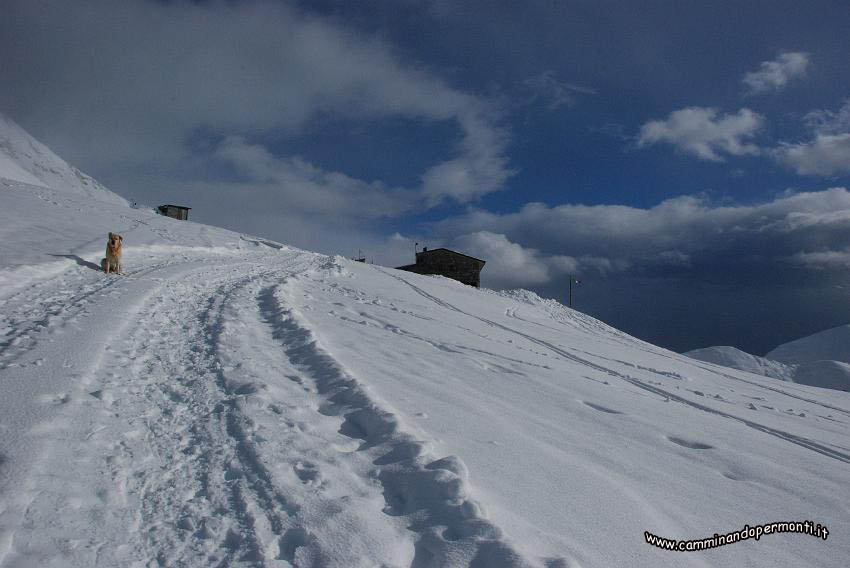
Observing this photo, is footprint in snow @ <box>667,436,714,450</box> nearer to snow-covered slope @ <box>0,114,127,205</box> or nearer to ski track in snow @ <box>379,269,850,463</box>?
ski track in snow @ <box>379,269,850,463</box>

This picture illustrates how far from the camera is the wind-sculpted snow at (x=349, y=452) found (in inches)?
96.9

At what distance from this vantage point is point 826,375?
39.6m

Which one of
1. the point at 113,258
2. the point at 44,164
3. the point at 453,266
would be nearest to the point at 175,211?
the point at 453,266

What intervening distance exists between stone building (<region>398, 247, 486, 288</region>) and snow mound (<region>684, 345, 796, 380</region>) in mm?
29123

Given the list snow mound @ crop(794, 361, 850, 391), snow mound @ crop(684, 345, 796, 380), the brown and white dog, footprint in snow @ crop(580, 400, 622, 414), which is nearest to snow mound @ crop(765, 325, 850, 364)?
snow mound @ crop(684, 345, 796, 380)

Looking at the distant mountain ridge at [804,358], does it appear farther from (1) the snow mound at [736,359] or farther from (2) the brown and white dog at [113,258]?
(2) the brown and white dog at [113,258]

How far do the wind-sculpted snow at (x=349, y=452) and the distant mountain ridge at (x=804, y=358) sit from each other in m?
20.2

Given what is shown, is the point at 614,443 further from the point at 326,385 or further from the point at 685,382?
the point at 685,382

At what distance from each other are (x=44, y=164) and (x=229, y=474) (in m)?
202

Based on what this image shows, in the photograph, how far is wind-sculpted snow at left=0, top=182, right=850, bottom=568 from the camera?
246cm

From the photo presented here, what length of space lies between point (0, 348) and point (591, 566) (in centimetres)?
625

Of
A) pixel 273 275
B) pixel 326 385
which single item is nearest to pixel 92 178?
pixel 273 275

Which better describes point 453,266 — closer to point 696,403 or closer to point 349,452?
point 696,403

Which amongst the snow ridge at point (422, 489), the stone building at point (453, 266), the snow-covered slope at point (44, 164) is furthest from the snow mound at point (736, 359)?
the snow-covered slope at point (44, 164)
